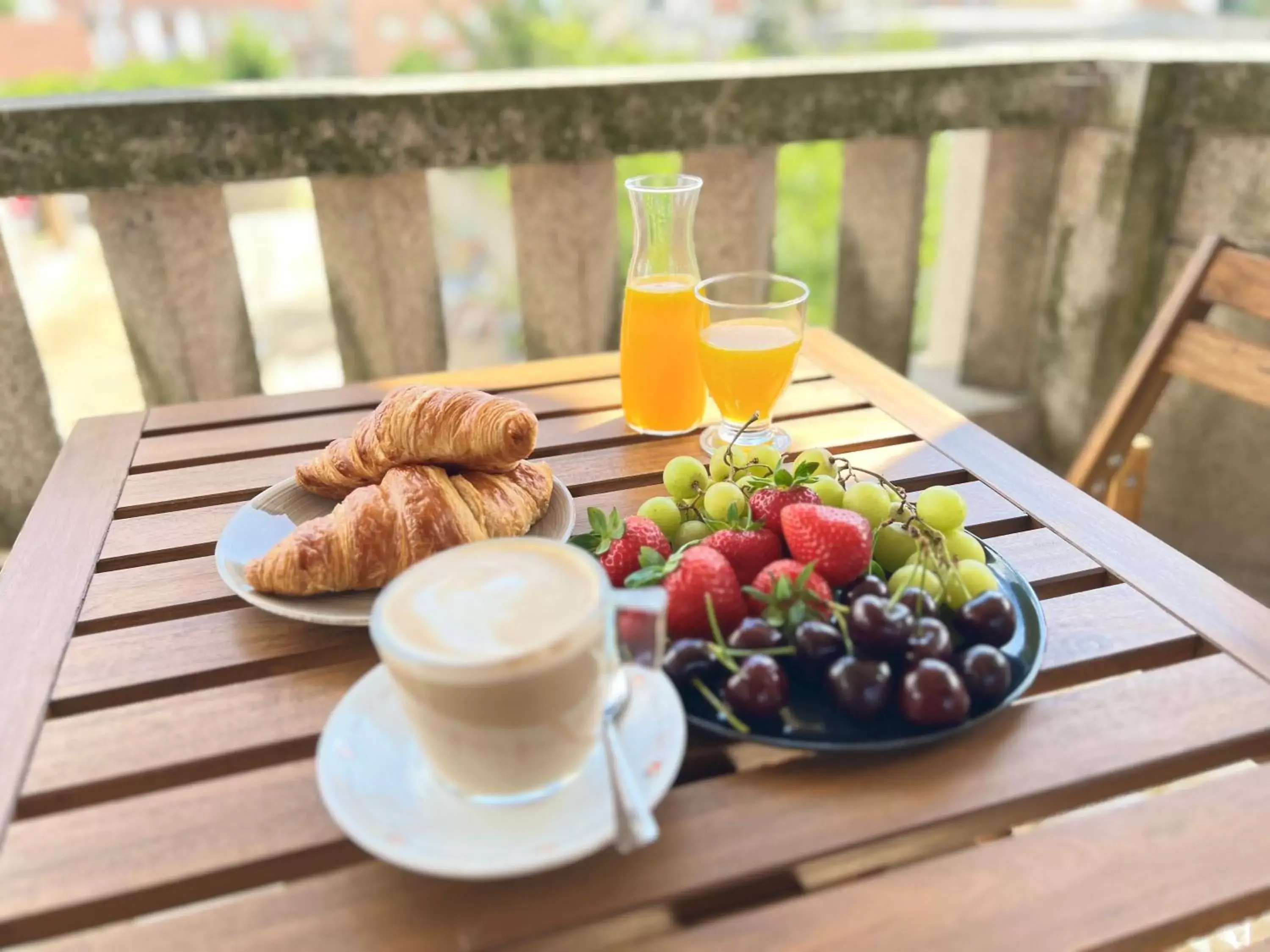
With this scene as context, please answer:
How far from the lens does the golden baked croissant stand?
799 millimetres

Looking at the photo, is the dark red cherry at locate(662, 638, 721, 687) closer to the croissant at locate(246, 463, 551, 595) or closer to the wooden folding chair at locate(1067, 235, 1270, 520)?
the croissant at locate(246, 463, 551, 595)

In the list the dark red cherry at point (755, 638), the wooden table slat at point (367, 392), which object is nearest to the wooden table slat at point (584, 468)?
the wooden table slat at point (367, 392)

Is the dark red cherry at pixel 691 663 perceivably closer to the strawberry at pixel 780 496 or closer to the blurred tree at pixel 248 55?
the strawberry at pixel 780 496

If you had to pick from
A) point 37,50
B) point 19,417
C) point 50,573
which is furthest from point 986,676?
point 37,50

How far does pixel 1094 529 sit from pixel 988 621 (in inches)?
10.4

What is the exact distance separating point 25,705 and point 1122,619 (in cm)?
75

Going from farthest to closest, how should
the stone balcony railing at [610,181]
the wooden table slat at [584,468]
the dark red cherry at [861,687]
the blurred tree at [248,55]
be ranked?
1. the blurred tree at [248,55]
2. the stone balcony railing at [610,181]
3. the wooden table slat at [584,468]
4. the dark red cherry at [861,687]

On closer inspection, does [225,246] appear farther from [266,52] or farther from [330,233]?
[266,52]

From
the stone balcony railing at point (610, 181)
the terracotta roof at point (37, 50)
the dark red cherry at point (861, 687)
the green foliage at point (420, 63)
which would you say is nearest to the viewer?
the dark red cherry at point (861, 687)

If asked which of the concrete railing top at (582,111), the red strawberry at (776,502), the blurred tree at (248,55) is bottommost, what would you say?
the blurred tree at (248,55)

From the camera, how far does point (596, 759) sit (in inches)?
21.4

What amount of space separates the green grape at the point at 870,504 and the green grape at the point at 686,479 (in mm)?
135

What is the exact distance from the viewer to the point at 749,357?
97 cm

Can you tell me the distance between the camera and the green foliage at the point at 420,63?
21.9 m
